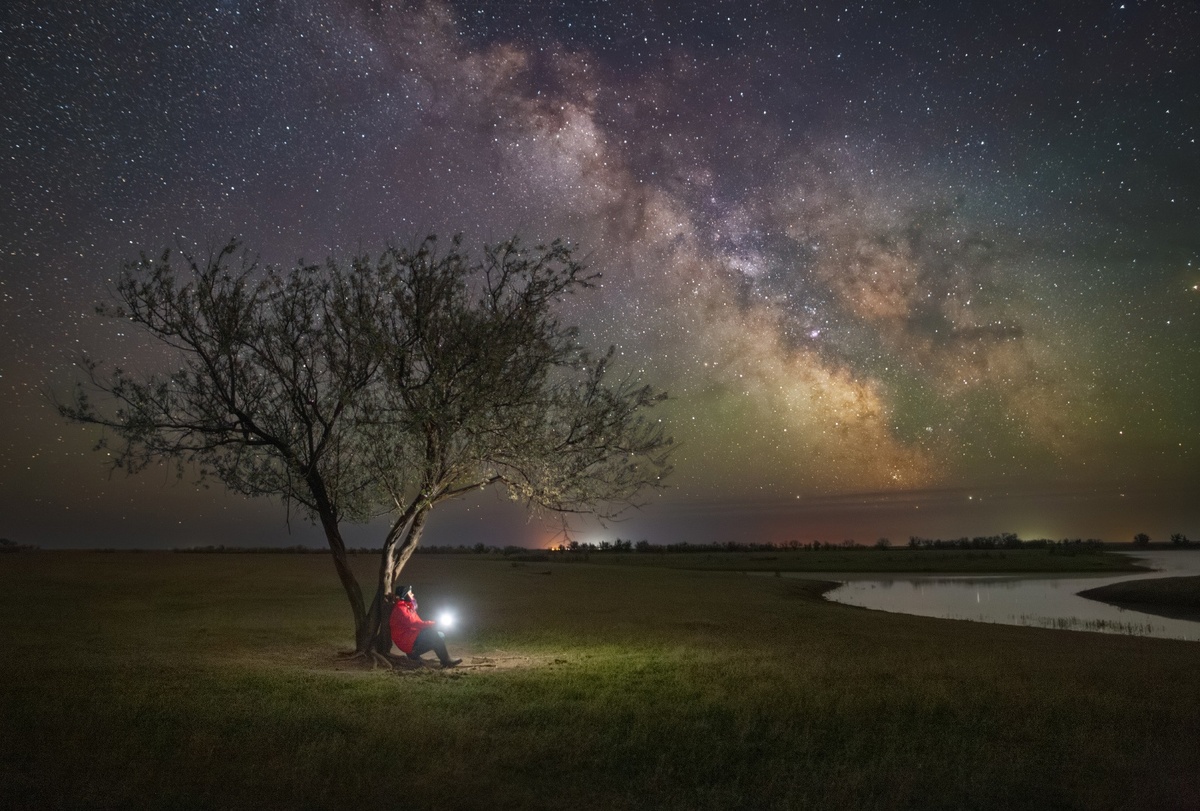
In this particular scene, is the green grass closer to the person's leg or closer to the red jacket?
the person's leg

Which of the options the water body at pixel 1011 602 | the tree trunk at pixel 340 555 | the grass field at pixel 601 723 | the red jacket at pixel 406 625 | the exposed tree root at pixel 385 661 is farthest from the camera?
the water body at pixel 1011 602

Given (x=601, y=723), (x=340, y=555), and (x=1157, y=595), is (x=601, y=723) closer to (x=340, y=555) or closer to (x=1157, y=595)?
(x=340, y=555)

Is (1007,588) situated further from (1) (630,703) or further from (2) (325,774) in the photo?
(2) (325,774)

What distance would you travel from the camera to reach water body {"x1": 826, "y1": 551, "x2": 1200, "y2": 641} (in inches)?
1594

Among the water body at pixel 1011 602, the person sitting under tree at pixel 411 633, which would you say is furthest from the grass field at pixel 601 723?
the water body at pixel 1011 602

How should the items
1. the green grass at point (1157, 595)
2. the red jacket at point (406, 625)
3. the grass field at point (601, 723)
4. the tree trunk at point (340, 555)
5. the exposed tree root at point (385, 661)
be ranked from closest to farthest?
1. the grass field at point (601, 723)
2. the red jacket at point (406, 625)
3. the exposed tree root at point (385, 661)
4. the tree trunk at point (340, 555)
5. the green grass at point (1157, 595)

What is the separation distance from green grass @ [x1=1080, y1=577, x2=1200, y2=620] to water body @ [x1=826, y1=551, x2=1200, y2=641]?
2010 millimetres

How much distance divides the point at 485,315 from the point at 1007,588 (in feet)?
212

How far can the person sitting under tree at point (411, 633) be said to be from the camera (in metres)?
20.2

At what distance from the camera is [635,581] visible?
66.4 meters

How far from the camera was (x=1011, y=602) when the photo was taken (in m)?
54.6

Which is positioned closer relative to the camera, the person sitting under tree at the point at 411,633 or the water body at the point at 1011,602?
the person sitting under tree at the point at 411,633

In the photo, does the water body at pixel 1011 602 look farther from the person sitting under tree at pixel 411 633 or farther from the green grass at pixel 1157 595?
the person sitting under tree at pixel 411 633

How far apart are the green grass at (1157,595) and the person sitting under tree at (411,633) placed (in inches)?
1907
